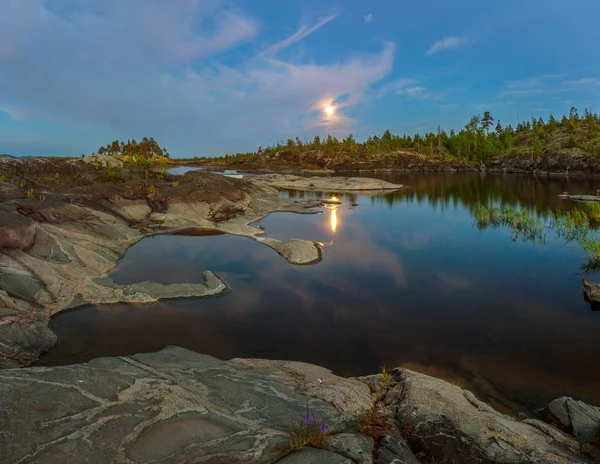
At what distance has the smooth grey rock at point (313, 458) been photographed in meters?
5.69

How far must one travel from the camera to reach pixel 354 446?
20.8 ft

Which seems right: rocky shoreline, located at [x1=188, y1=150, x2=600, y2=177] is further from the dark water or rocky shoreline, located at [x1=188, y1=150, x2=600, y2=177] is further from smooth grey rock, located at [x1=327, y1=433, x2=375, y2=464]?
smooth grey rock, located at [x1=327, y1=433, x2=375, y2=464]

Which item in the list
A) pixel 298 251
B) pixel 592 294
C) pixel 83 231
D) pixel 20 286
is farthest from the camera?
pixel 298 251

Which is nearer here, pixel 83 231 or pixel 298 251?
pixel 83 231

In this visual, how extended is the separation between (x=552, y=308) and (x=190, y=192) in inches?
1300

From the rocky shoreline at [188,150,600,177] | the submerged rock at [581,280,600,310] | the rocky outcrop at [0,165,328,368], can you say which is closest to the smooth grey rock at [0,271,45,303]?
the rocky outcrop at [0,165,328,368]

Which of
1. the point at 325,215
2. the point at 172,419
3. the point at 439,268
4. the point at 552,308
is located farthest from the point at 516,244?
the point at 172,419

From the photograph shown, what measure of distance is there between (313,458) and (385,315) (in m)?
11.0

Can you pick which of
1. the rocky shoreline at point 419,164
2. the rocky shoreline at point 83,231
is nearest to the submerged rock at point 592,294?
the rocky shoreline at point 83,231

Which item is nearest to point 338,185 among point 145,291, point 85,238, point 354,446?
point 85,238

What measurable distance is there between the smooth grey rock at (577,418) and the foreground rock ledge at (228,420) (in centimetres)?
9

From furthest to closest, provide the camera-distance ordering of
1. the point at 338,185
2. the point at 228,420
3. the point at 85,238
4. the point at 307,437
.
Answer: the point at 338,185 → the point at 85,238 → the point at 228,420 → the point at 307,437

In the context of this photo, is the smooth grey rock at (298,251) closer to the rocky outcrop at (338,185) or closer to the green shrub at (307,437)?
the green shrub at (307,437)

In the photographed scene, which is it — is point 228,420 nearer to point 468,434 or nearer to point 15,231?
point 468,434
